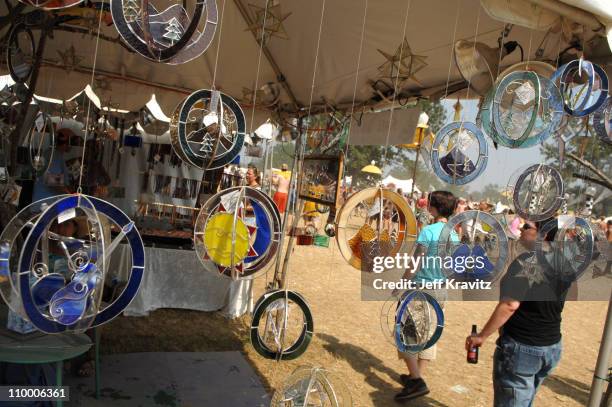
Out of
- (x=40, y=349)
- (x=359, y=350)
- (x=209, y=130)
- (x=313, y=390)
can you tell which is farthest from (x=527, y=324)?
(x=40, y=349)

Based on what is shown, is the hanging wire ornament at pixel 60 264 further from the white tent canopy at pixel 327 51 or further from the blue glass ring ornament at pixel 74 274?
the white tent canopy at pixel 327 51

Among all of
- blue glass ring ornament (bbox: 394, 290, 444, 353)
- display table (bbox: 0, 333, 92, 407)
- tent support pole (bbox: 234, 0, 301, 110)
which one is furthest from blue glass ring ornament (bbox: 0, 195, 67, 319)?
tent support pole (bbox: 234, 0, 301, 110)

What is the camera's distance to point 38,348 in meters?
2.01

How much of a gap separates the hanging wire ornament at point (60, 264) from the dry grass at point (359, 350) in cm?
169

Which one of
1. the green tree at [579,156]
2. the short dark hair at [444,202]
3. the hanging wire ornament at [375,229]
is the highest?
the green tree at [579,156]

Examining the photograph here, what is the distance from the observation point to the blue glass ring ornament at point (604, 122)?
2.34 m

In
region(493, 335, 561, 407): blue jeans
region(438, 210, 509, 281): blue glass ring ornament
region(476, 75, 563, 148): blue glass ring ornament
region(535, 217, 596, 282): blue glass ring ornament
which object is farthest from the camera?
region(535, 217, 596, 282): blue glass ring ornament

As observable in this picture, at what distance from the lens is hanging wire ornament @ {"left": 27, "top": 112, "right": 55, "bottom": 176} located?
3113 millimetres

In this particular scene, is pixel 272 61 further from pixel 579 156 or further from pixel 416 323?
pixel 416 323

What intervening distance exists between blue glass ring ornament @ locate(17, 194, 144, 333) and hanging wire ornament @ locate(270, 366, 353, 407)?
72 centimetres

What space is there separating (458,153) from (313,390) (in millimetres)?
1345

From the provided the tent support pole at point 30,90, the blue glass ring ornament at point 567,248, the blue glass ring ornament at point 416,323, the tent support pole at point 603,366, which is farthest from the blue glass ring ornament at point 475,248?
the tent support pole at point 30,90

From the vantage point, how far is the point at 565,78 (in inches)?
79.1

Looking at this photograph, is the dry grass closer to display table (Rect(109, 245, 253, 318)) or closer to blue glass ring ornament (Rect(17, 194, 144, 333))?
display table (Rect(109, 245, 253, 318))
